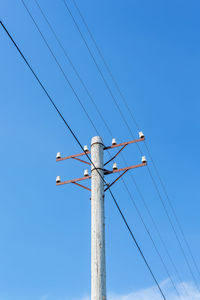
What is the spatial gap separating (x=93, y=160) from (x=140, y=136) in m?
1.49

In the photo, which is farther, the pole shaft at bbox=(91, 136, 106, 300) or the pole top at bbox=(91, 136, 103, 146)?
the pole top at bbox=(91, 136, 103, 146)

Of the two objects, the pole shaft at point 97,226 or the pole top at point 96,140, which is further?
the pole top at point 96,140

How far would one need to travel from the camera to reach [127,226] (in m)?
10.6

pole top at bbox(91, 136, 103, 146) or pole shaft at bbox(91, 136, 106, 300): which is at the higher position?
pole top at bbox(91, 136, 103, 146)

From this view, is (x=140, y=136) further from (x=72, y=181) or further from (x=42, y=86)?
(x=42, y=86)

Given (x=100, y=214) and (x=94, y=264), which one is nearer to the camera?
(x=94, y=264)

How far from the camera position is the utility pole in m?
8.86

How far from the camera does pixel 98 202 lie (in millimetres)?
9773

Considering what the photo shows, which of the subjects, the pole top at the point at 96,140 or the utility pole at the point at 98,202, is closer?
the utility pole at the point at 98,202

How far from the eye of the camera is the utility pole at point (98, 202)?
886cm

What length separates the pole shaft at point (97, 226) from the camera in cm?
882

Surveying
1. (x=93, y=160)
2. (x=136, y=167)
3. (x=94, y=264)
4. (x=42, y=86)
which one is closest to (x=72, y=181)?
(x=93, y=160)

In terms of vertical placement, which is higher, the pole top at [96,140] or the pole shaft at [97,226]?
the pole top at [96,140]

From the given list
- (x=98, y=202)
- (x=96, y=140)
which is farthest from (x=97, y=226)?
(x=96, y=140)
